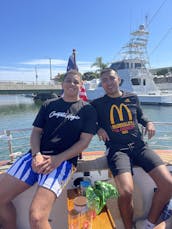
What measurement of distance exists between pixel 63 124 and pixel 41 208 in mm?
830

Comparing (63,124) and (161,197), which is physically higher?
(63,124)

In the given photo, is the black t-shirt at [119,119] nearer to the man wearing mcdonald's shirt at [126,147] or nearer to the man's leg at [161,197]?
the man wearing mcdonald's shirt at [126,147]

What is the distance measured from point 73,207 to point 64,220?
0.80m

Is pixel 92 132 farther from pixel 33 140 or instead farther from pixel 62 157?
pixel 33 140

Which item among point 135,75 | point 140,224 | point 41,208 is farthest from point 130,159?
point 135,75

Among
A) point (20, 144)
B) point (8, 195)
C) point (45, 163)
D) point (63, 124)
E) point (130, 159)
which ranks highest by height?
point (63, 124)

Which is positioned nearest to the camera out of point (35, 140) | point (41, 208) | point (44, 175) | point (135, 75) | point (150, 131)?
point (41, 208)

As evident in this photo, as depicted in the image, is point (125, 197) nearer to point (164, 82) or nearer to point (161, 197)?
point (161, 197)

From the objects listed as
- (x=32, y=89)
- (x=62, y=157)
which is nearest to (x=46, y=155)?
(x=62, y=157)

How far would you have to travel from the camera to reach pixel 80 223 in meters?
1.74

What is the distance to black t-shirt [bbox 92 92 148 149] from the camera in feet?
8.57

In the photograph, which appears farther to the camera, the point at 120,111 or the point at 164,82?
the point at 164,82

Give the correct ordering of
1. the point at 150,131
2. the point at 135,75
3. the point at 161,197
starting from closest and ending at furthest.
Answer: the point at 161,197 < the point at 150,131 < the point at 135,75

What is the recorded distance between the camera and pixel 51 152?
228 cm
